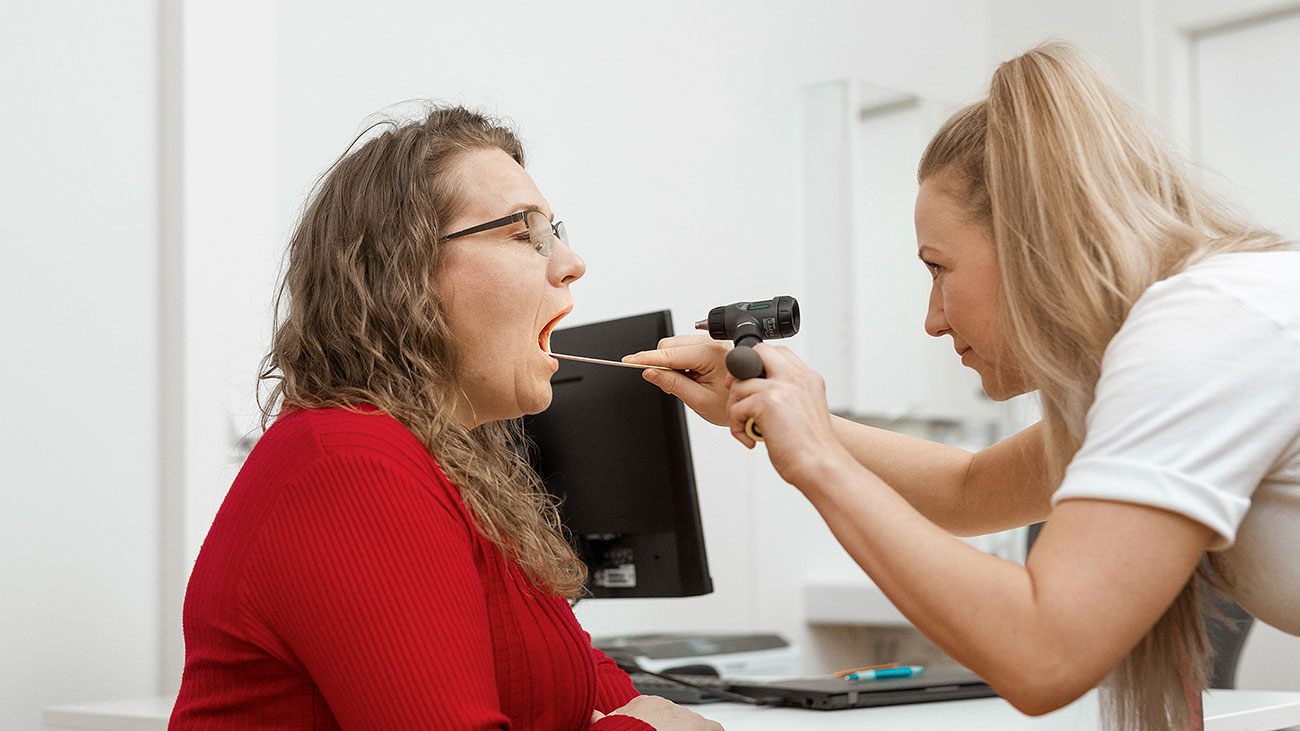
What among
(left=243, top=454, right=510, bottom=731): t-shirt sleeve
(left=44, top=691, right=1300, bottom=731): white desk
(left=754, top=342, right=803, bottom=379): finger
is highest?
(left=754, top=342, right=803, bottom=379): finger

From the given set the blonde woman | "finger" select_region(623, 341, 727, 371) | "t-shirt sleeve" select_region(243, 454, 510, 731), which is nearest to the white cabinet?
"finger" select_region(623, 341, 727, 371)

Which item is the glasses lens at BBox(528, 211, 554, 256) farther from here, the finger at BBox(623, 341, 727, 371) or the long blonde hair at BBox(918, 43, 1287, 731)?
the long blonde hair at BBox(918, 43, 1287, 731)

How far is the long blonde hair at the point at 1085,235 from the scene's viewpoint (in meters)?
1.16

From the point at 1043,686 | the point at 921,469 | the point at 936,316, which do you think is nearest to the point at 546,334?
the point at 936,316

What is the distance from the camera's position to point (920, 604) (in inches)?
41.3

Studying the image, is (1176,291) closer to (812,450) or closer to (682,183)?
(812,450)

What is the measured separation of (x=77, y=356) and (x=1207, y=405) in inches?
71.6

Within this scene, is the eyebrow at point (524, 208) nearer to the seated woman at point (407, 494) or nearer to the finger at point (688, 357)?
the seated woman at point (407, 494)

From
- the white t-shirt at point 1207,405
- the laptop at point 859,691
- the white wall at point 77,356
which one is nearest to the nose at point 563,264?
the white t-shirt at point 1207,405

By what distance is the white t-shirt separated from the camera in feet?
3.27

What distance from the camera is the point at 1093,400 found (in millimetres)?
1195

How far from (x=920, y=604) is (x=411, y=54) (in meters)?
1.99

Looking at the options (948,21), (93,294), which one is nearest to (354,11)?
(93,294)

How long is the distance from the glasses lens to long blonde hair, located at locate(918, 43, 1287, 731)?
1.59ft
